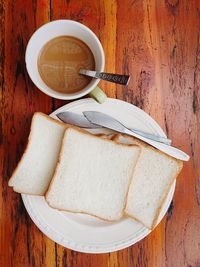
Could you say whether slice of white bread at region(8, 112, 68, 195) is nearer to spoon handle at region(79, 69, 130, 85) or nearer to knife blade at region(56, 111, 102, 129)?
knife blade at region(56, 111, 102, 129)

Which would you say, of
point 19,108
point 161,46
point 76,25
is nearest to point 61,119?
point 19,108

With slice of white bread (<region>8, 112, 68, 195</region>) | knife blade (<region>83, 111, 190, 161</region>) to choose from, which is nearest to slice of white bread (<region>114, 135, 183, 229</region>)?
knife blade (<region>83, 111, 190, 161</region>)

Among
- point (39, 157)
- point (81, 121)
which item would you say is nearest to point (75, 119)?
point (81, 121)

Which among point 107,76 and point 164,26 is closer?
point 107,76

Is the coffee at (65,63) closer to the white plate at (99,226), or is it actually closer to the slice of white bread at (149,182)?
the white plate at (99,226)

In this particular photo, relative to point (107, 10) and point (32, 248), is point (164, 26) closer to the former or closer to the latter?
point (107, 10)

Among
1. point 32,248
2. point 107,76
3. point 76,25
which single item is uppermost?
point 76,25
